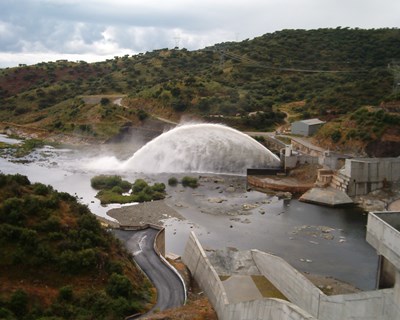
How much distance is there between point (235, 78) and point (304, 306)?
98.7 metres

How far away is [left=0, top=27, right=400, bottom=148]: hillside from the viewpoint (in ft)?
319

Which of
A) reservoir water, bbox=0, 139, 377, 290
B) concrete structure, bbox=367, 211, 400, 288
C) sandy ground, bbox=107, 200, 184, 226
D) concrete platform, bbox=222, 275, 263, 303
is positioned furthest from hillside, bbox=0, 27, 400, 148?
concrete structure, bbox=367, 211, 400, 288

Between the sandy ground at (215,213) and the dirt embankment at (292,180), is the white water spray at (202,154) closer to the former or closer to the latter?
the dirt embankment at (292,180)

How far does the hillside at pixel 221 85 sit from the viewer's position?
97125mm

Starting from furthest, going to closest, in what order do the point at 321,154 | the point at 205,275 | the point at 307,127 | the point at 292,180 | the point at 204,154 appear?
1. the point at 307,127
2. the point at 204,154
3. the point at 321,154
4. the point at 292,180
5. the point at 205,275

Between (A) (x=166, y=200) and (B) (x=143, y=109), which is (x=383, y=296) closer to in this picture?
(A) (x=166, y=200)

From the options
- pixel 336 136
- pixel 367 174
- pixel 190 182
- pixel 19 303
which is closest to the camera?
pixel 19 303

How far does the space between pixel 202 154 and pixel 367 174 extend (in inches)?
960

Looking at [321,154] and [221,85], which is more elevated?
[221,85]

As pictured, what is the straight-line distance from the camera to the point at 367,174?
58000 mm

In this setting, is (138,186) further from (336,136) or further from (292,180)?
(336,136)

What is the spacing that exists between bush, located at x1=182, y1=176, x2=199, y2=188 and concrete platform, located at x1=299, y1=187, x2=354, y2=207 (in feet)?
44.2

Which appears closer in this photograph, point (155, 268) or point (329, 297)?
point (329, 297)

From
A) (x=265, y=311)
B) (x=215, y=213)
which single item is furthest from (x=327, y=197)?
(x=265, y=311)
